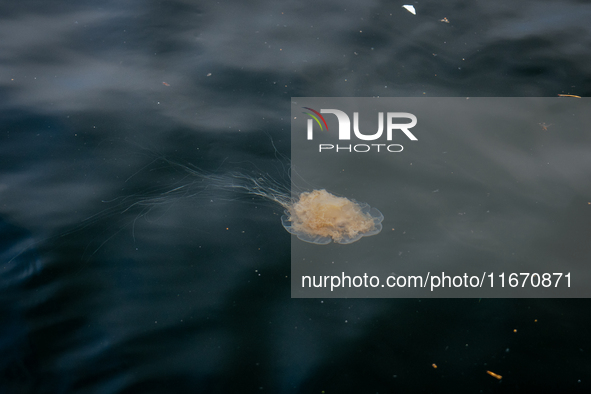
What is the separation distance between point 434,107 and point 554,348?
5.57 ft

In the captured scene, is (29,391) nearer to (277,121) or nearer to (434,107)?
(277,121)

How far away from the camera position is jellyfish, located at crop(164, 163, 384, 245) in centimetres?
243

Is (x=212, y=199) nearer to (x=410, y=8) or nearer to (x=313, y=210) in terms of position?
(x=313, y=210)

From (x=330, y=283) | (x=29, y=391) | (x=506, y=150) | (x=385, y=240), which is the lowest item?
(x=29, y=391)

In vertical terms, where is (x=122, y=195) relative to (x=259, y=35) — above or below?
below

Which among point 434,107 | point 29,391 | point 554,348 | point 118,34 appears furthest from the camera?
point 118,34

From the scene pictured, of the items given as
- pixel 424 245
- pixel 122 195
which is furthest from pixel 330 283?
pixel 122 195

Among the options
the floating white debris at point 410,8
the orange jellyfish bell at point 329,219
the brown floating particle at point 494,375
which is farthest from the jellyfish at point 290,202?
the floating white debris at point 410,8

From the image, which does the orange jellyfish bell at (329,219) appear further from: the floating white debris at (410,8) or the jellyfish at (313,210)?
the floating white debris at (410,8)

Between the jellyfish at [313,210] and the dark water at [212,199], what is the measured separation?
8 centimetres

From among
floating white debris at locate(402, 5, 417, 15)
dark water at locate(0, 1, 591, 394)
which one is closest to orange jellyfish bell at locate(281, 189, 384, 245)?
dark water at locate(0, 1, 591, 394)

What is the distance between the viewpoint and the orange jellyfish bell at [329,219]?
242 cm

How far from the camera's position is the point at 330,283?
7.46ft

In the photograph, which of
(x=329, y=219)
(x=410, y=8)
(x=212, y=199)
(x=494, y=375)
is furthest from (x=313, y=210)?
(x=410, y=8)
